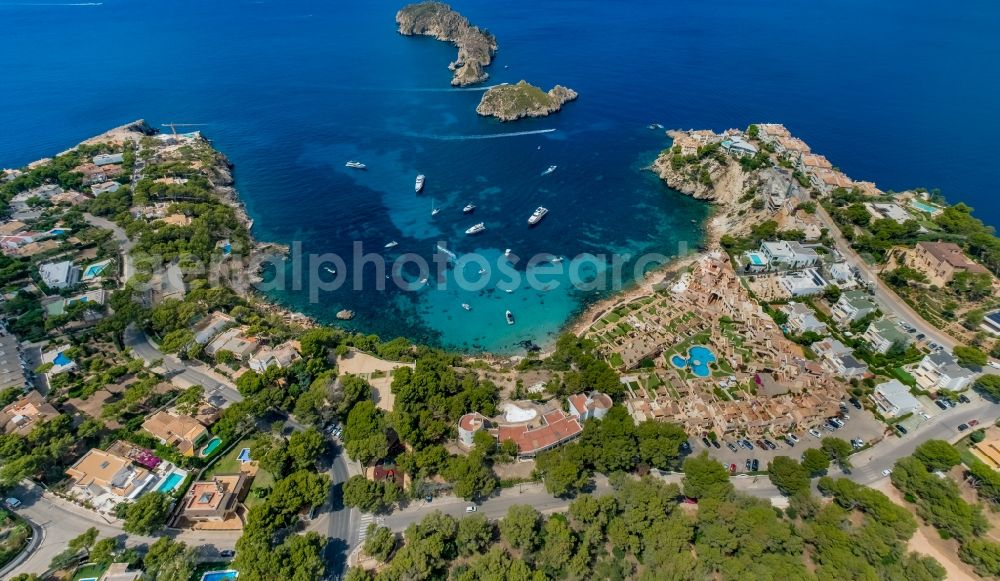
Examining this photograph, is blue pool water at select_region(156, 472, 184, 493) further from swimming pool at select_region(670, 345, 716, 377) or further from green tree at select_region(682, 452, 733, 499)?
swimming pool at select_region(670, 345, 716, 377)

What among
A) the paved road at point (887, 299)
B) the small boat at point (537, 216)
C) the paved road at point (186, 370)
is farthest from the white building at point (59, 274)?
the paved road at point (887, 299)

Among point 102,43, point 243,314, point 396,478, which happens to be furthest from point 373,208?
point 102,43

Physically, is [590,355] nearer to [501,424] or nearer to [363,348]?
[501,424]

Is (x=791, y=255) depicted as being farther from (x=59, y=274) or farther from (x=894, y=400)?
(x=59, y=274)

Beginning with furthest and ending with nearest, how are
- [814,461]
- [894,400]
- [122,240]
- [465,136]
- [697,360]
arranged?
[465,136]
[122,240]
[697,360]
[894,400]
[814,461]

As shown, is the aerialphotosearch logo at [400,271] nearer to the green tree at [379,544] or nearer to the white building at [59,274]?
the white building at [59,274]

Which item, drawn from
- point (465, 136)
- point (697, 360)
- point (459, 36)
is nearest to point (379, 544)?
point (697, 360)
